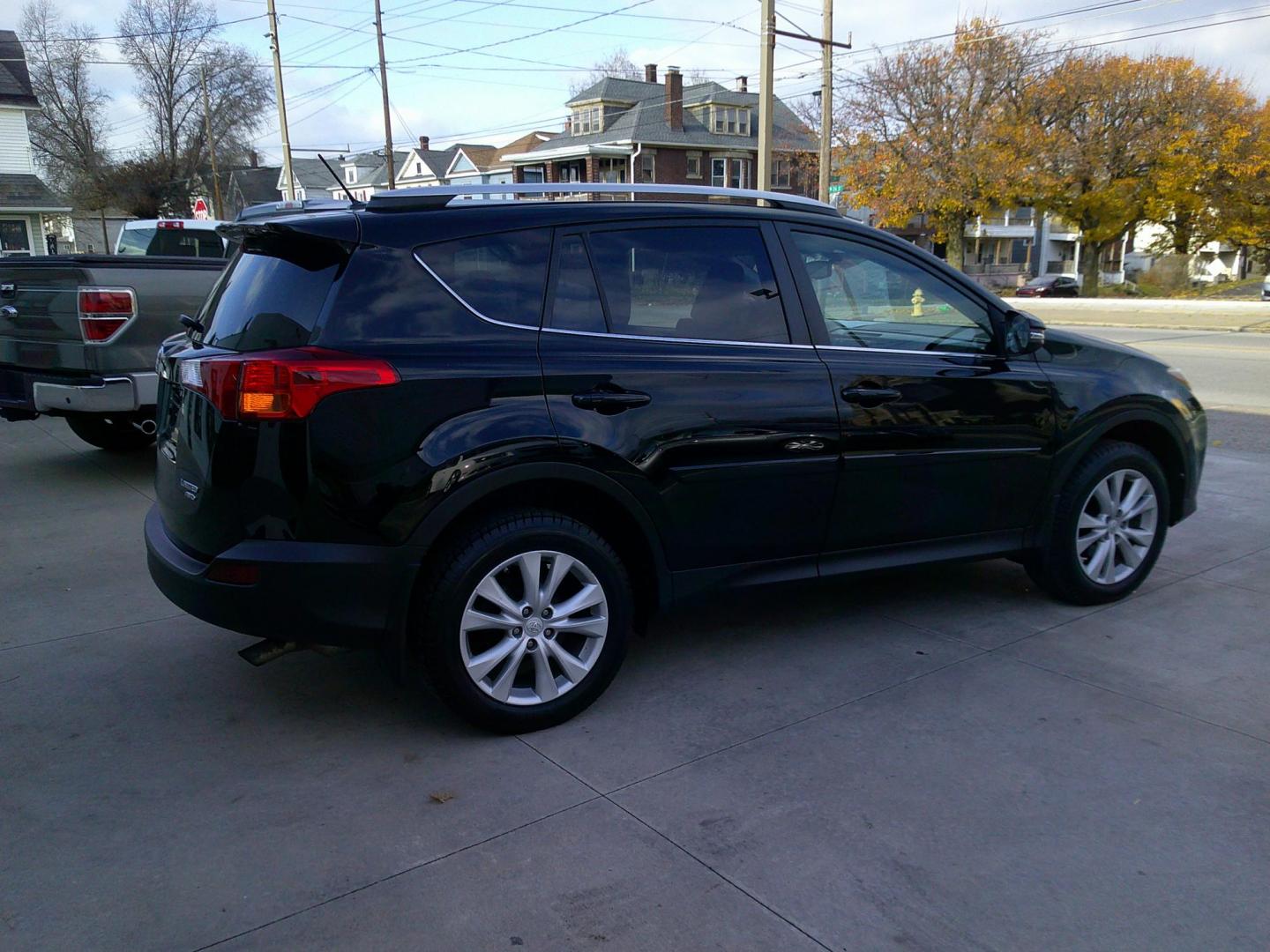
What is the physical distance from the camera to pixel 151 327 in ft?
24.0

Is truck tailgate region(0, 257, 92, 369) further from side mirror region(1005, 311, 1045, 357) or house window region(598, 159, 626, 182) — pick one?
house window region(598, 159, 626, 182)

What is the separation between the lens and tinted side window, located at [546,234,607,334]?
3682mm

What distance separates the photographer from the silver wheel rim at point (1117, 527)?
4.85 m

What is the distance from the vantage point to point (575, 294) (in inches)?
147

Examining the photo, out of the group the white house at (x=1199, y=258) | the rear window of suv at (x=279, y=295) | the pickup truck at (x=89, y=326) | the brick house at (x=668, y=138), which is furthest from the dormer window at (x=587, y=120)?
the rear window of suv at (x=279, y=295)

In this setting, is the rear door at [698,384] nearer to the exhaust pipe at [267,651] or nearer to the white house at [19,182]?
the exhaust pipe at [267,651]

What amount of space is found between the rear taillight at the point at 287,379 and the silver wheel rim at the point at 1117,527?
334cm

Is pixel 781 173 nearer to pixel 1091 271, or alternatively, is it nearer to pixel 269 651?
pixel 1091 271

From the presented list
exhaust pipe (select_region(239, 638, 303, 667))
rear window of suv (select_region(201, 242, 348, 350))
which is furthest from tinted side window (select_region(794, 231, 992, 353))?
exhaust pipe (select_region(239, 638, 303, 667))

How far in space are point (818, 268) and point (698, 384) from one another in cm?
87

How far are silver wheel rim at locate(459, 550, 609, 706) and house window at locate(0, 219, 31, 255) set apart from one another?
135ft

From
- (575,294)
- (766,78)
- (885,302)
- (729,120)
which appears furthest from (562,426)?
(729,120)

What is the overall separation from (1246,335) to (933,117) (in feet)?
76.4

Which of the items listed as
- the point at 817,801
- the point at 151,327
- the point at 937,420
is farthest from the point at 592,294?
the point at 151,327
